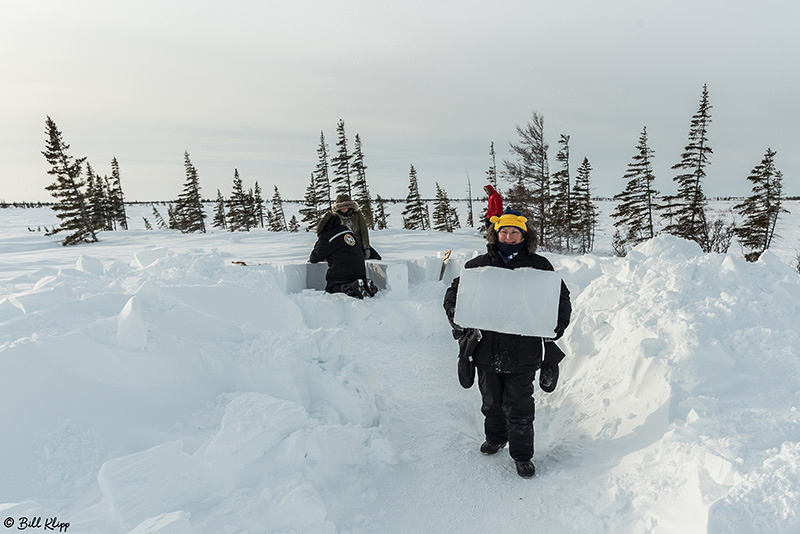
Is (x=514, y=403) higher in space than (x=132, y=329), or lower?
lower

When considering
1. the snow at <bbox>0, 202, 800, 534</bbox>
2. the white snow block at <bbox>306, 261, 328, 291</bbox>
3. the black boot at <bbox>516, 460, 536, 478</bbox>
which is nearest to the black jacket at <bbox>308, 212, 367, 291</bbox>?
the white snow block at <bbox>306, 261, 328, 291</bbox>

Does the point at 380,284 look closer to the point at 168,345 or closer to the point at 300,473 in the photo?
the point at 168,345

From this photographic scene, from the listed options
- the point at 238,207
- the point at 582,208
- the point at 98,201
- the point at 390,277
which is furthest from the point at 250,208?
the point at 390,277

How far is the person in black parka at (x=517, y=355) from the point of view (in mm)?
3256

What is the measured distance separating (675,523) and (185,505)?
2.78 metres

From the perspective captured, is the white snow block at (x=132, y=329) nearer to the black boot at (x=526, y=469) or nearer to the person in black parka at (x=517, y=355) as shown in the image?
the person in black parka at (x=517, y=355)

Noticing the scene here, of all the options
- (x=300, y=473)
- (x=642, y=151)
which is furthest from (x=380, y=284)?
(x=642, y=151)

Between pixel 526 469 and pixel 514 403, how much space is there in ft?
1.66

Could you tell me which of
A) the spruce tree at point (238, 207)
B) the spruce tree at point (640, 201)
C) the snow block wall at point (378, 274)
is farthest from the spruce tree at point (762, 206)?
the spruce tree at point (238, 207)

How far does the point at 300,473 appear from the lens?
2.80 metres

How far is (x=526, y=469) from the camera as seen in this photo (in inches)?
128

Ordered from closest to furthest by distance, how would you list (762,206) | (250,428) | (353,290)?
1. (250,428)
2. (353,290)
3. (762,206)

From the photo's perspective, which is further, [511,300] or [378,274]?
[378,274]

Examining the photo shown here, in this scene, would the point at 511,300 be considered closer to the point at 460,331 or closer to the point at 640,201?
the point at 460,331
